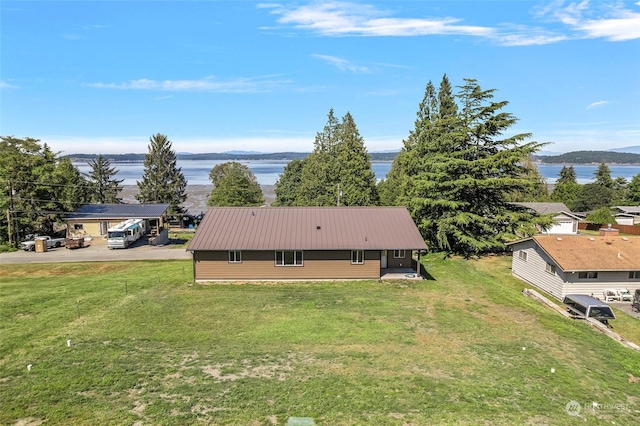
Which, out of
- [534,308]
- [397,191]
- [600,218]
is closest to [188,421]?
[534,308]

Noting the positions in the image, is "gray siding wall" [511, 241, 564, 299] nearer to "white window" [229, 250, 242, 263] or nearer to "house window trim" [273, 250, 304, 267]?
"house window trim" [273, 250, 304, 267]

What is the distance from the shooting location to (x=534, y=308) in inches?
777

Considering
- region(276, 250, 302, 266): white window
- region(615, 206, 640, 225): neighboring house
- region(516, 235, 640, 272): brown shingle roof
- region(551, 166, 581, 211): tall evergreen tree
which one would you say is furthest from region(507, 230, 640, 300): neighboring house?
region(551, 166, 581, 211): tall evergreen tree

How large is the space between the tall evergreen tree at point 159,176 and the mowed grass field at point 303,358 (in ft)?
134

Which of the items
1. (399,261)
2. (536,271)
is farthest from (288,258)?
(536,271)

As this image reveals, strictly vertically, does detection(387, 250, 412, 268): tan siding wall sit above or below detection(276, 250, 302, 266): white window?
below

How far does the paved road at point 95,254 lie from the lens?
1270 inches

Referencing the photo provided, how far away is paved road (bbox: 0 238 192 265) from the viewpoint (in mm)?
32259

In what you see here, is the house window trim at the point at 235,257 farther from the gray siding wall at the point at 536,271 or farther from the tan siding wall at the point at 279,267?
the gray siding wall at the point at 536,271

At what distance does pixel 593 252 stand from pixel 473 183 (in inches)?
393

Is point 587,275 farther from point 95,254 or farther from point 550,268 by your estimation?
point 95,254

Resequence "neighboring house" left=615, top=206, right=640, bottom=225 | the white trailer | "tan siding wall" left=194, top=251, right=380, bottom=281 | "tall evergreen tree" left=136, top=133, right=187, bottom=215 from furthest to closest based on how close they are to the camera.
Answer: "tall evergreen tree" left=136, top=133, right=187, bottom=215 → "neighboring house" left=615, top=206, right=640, bottom=225 → the white trailer → "tan siding wall" left=194, top=251, right=380, bottom=281

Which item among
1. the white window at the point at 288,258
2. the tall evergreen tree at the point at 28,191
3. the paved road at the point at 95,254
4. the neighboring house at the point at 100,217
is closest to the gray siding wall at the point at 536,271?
the white window at the point at 288,258

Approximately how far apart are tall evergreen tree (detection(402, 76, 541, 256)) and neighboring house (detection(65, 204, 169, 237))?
2829 centimetres
